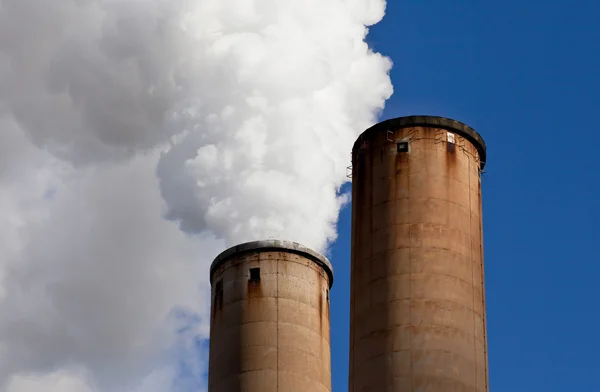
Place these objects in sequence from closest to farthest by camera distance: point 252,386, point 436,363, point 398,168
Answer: point 436,363 < point 398,168 < point 252,386

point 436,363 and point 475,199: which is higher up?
point 475,199

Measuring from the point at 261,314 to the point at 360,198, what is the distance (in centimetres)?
880

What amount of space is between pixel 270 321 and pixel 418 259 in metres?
10.4

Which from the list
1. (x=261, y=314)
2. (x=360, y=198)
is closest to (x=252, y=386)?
(x=261, y=314)

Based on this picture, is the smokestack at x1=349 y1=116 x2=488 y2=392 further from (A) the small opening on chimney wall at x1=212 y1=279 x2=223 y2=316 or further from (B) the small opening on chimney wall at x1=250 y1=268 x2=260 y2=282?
(A) the small opening on chimney wall at x1=212 y1=279 x2=223 y2=316

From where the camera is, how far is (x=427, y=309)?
37875 millimetres

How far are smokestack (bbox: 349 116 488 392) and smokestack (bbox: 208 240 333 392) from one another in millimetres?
8151

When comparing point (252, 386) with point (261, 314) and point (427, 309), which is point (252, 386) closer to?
point (261, 314)

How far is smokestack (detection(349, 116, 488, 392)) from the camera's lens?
37.6 meters

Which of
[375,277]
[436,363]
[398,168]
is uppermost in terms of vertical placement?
[398,168]

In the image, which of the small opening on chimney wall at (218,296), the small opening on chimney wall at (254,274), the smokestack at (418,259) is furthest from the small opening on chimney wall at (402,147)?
Result: the small opening on chimney wall at (218,296)

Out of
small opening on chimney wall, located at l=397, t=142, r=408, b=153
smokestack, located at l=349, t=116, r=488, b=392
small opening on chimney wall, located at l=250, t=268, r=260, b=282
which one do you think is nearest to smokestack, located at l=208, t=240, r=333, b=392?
small opening on chimney wall, located at l=250, t=268, r=260, b=282

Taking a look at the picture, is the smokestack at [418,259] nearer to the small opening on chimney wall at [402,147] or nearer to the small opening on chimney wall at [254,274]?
the small opening on chimney wall at [402,147]

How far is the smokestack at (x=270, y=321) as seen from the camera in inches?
1861
